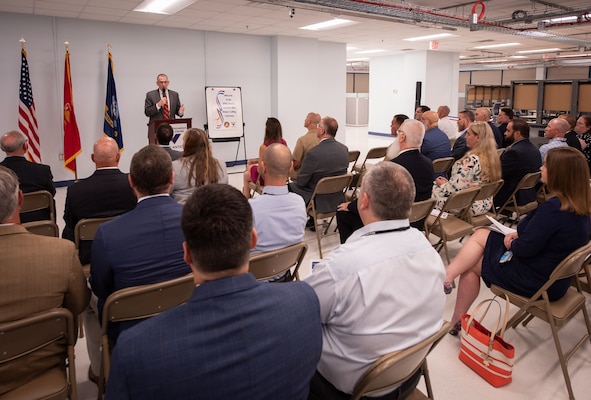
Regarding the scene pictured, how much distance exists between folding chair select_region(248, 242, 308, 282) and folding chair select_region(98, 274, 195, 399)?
355 millimetres

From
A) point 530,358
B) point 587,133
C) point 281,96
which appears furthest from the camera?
point 281,96

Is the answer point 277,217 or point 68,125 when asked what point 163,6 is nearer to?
point 68,125

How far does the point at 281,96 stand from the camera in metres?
10.1

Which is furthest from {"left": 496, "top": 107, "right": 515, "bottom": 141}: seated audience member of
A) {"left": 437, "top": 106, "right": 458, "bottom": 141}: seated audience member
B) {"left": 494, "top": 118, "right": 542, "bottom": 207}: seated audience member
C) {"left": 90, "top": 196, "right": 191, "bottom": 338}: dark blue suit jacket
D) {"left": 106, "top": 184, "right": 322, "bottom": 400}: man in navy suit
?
{"left": 106, "top": 184, "right": 322, "bottom": 400}: man in navy suit

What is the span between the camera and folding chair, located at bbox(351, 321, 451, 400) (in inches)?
52.9

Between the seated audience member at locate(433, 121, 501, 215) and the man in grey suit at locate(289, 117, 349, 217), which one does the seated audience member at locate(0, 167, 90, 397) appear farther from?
the seated audience member at locate(433, 121, 501, 215)

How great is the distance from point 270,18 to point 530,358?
6.88 m

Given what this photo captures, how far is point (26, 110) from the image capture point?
21.8 feet

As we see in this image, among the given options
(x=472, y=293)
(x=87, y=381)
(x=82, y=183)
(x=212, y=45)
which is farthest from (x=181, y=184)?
(x=212, y=45)

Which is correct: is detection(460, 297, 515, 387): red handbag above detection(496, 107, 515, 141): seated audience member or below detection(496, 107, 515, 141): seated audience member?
below

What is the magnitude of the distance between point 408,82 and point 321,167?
11026 mm

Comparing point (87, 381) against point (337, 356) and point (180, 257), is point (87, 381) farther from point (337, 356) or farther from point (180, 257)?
point (337, 356)

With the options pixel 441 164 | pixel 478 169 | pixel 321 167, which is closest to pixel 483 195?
pixel 478 169

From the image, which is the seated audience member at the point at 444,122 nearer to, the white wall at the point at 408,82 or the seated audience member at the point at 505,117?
the seated audience member at the point at 505,117
